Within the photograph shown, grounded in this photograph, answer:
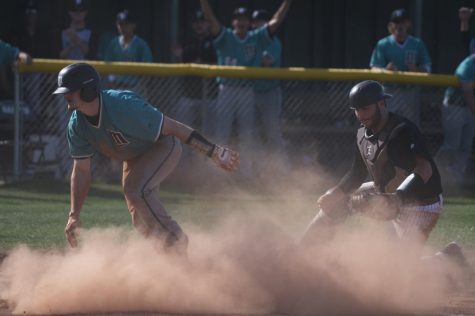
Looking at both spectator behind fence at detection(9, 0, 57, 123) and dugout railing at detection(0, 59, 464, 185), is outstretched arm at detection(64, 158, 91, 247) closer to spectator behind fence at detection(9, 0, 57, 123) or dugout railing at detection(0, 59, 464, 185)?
dugout railing at detection(0, 59, 464, 185)

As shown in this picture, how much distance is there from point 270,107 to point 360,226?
3.52 metres

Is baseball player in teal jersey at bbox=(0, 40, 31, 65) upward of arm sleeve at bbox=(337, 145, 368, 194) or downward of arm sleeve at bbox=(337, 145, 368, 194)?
upward

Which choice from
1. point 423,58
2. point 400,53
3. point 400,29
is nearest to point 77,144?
point 400,29

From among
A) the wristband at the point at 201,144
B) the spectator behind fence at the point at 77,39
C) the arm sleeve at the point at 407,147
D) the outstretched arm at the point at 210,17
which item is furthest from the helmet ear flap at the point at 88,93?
the spectator behind fence at the point at 77,39

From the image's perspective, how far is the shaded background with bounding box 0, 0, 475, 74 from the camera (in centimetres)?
1681

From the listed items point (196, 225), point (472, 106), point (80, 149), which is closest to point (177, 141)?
point (80, 149)

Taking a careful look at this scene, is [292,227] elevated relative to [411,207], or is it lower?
lower

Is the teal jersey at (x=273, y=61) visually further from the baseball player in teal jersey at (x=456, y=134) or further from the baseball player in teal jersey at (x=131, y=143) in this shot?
the baseball player in teal jersey at (x=131, y=143)

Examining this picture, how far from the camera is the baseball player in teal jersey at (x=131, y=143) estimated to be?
6.75 m

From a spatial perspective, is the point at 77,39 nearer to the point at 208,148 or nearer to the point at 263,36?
the point at 263,36

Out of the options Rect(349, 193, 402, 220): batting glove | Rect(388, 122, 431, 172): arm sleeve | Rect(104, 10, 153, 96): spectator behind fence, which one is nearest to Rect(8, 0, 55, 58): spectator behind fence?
Rect(104, 10, 153, 96): spectator behind fence

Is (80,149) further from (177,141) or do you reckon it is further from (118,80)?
(118,80)

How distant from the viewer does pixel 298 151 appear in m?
13.4

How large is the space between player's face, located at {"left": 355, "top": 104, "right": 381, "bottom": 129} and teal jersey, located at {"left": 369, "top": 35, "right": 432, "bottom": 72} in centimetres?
630
